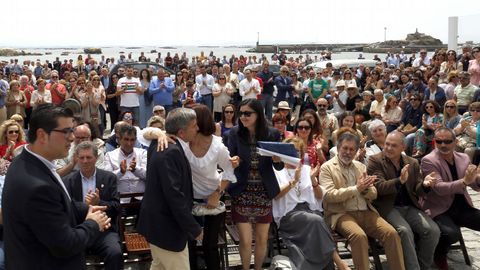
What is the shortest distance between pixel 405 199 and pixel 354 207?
2.28 ft

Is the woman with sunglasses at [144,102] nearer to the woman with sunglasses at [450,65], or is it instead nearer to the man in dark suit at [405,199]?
the man in dark suit at [405,199]

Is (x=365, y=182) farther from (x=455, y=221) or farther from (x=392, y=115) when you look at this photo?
(x=392, y=115)

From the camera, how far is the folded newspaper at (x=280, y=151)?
468cm

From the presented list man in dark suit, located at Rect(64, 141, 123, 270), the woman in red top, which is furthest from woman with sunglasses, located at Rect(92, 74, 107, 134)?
man in dark suit, located at Rect(64, 141, 123, 270)

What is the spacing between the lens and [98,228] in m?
3.02

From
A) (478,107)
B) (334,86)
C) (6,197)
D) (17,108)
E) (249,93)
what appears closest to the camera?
(6,197)

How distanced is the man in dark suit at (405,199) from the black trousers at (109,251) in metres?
2.48

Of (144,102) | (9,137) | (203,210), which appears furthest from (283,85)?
(203,210)

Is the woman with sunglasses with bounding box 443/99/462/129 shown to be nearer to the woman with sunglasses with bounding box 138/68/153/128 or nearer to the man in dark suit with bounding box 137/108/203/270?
the man in dark suit with bounding box 137/108/203/270

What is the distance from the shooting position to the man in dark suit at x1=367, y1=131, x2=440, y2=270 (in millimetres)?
5125

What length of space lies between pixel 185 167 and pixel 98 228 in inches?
41.2

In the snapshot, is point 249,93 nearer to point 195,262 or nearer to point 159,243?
point 195,262

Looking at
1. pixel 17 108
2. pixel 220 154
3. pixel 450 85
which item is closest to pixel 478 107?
pixel 450 85

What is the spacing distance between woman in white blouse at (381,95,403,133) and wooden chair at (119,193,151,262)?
6.02 meters
